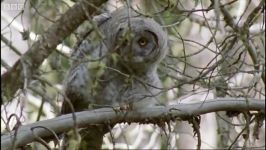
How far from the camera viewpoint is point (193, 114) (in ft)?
10.6

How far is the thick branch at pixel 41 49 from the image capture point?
2.60m

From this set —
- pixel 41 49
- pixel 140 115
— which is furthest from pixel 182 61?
pixel 41 49

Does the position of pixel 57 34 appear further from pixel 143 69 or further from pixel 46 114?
pixel 46 114

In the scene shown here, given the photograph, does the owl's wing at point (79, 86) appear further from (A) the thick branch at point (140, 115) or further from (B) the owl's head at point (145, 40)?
(A) the thick branch at point (140, 115)

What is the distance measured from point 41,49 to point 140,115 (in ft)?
2.35

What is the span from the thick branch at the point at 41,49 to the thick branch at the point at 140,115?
20cm

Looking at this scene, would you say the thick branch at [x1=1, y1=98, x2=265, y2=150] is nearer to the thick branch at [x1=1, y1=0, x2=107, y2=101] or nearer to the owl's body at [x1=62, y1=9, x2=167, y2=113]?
the thick branch at [x1=1, y1=0, x2=107, y2=101]

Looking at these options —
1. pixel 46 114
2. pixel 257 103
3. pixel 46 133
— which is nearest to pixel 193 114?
pixel 257 103

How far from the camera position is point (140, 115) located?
3344 mm

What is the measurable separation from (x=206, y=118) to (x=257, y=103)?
362cm

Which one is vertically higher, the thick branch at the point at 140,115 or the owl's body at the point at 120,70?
the owl's body at the point at 120,70

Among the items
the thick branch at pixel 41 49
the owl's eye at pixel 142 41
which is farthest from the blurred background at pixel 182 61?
the owl's eye at pixel 142 41

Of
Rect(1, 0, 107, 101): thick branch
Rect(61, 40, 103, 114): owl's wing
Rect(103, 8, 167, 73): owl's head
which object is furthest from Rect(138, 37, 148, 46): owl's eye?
Rect(1, 0, 107, 101): thick branch

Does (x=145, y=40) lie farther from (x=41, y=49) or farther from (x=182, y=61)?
(x=41, y=49)
